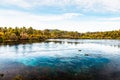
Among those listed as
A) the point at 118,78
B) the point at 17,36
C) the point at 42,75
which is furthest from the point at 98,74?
the point at 17,36

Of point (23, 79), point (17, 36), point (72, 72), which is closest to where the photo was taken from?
point (23, 79)

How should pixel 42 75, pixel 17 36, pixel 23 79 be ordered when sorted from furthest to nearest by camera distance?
1. pixel 17 36
2. pixel 42 75
3. pixel 23 79

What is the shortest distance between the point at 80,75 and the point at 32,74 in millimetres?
10015

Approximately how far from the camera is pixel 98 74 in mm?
36469

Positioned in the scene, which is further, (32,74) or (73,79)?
(32,74)

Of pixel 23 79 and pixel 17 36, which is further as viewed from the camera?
pixel 17 36

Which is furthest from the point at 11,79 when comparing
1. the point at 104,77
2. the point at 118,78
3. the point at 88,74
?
the point at 118,78

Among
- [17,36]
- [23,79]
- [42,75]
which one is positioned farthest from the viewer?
[17,36]

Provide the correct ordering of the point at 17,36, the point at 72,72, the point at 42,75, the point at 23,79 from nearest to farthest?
the point at 23,79 → the point at 42,75 → the point at 72,72 → the point at 17,36

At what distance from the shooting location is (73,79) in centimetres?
3300

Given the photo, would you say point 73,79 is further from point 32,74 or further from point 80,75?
point 32,74

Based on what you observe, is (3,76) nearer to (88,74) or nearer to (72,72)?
(72,72)

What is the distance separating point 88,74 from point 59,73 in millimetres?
6189

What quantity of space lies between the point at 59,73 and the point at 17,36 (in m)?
143
